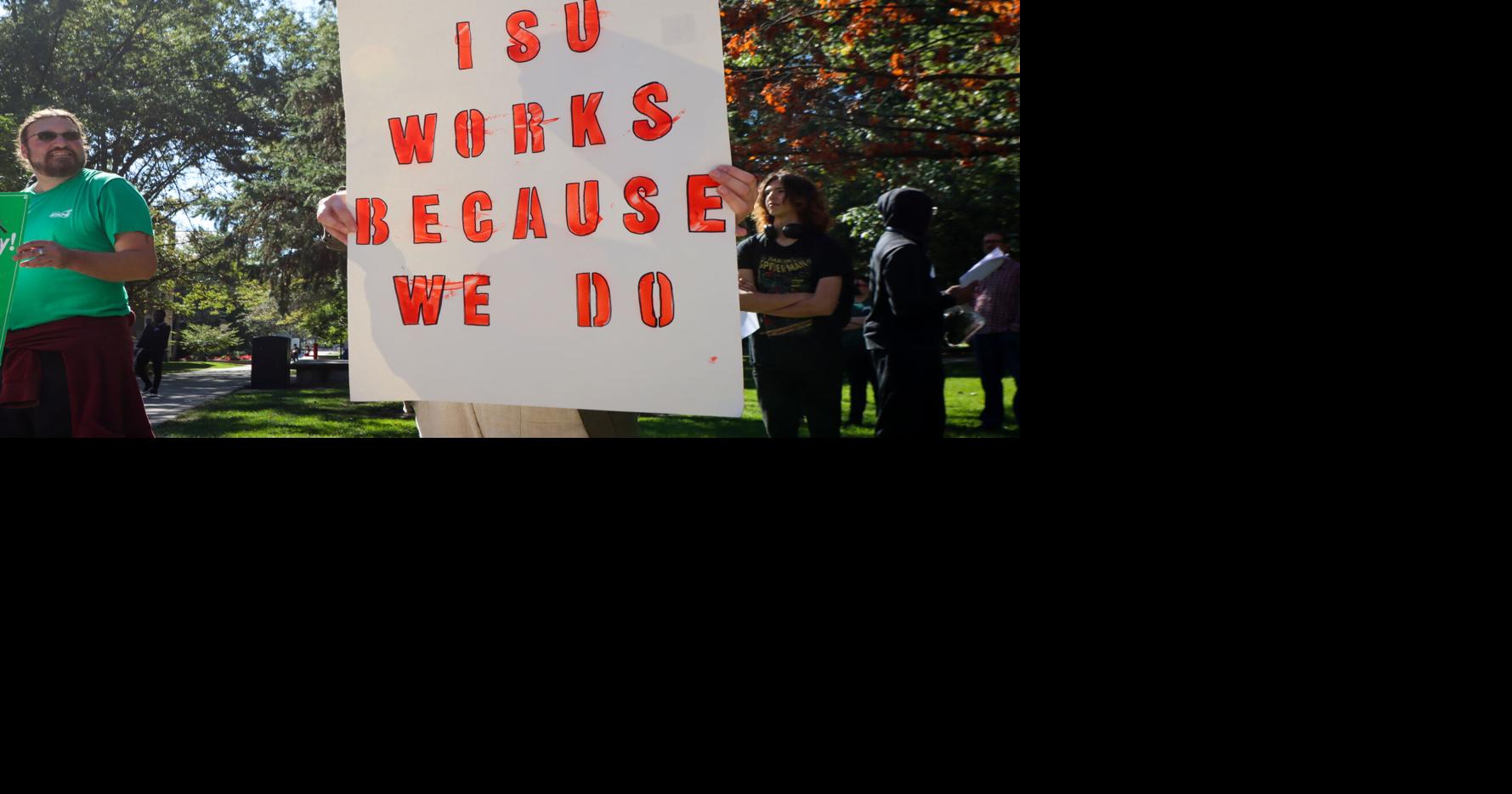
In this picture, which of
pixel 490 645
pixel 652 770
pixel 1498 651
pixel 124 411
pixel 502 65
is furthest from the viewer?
pixel 124 411

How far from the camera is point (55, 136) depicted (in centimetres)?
201

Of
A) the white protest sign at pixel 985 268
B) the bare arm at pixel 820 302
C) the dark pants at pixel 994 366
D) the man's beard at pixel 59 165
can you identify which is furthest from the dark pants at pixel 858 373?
the man's beard at pixel 59 165

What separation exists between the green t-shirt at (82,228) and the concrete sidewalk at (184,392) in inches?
8.1

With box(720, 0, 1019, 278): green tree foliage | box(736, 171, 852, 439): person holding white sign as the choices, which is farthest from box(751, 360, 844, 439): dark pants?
box(720, 0, 1019, 278): green tree foliage

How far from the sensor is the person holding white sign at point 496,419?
1675 millimetres

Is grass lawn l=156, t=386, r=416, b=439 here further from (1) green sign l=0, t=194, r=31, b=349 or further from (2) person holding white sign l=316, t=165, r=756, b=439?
(1) green sign l=0, t=194, r=31, b=349

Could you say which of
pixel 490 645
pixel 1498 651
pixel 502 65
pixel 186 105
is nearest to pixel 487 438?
pixel 490 645

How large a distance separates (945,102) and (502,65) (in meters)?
0.83

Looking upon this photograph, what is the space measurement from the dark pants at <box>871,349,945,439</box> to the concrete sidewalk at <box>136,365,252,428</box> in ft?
5.30

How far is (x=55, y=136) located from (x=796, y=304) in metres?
1.67

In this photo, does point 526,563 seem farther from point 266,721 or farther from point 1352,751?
point 1352,751

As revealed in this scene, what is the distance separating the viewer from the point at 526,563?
1785mm

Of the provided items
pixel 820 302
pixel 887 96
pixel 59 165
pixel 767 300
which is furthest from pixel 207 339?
pixel 887 96

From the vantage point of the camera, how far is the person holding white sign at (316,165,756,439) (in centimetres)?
167
